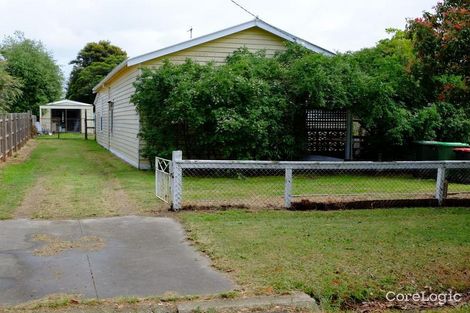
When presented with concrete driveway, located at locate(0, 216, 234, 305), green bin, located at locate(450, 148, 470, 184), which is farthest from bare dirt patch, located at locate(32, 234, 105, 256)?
green bin, located at locate(450, 148, 470, 184)

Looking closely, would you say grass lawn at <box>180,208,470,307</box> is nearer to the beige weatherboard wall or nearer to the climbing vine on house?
the climbing vine on house

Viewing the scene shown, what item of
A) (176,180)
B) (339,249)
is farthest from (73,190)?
(339,249)

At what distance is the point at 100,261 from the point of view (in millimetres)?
5648

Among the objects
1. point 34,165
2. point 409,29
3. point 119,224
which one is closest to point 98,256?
point 119,224

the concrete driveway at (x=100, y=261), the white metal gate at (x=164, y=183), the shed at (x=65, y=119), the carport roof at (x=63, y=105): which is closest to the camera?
the concrete driveway at (x=100, y=261)

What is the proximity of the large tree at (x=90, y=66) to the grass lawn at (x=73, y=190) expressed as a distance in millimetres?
37132

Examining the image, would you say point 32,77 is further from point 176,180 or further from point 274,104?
point 176,180

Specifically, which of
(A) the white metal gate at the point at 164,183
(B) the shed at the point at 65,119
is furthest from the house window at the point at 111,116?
(B) the shed at the point at 65,119

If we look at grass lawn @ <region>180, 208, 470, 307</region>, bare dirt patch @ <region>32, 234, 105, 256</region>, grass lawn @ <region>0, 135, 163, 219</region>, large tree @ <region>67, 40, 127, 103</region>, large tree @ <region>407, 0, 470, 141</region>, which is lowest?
grass lawn @ <region>0, 135, 163, 219</region>

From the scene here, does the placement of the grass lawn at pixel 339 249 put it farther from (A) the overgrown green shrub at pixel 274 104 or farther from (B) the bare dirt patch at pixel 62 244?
(A) the overgrown green shrub at pixel 274 104

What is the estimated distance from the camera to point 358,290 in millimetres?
4770

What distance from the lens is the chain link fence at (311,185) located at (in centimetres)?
902

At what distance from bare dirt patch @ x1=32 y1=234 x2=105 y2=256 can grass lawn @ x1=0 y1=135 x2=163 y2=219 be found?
1.51 metres

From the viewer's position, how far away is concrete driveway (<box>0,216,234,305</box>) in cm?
A: 474
